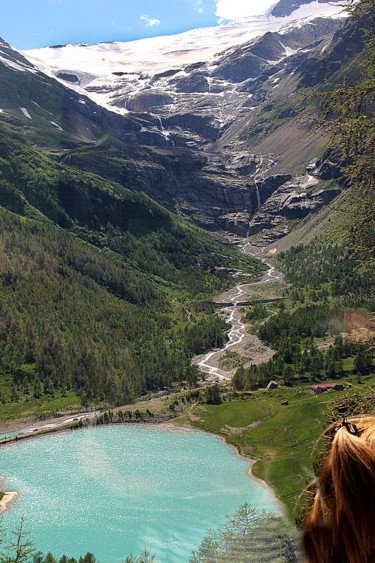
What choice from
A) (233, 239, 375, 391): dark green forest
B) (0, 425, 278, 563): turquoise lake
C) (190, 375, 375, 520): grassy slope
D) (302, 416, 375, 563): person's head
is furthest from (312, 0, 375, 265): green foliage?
(233, 239, 375, 391): dark green forest

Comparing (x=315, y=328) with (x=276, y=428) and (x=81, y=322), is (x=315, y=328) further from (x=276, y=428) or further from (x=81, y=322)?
(x=81, y=322)

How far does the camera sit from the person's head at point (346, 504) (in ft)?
11.0

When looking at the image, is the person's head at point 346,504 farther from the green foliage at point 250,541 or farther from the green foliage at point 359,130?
the green foliage at point 250,541

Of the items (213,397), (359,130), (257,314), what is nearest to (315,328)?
(257,314)

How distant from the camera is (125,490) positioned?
54.9 metres

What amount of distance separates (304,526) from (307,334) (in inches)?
5438

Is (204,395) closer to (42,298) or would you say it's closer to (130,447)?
(130,447)

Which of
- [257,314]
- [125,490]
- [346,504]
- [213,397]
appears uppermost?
[346,504]

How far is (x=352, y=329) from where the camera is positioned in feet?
422

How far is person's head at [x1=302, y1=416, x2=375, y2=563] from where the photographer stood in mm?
3340

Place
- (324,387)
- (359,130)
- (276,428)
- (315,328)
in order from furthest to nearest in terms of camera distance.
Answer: (315,328) → (324,387) → (276,428) → (359,130)

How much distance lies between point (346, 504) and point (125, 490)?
58787 millimetres

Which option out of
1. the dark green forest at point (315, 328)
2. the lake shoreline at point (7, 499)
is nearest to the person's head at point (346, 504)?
the lake shoreline at point (7, 499)

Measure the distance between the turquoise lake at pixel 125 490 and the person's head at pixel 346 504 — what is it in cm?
4265
